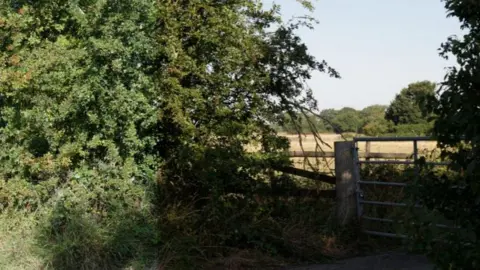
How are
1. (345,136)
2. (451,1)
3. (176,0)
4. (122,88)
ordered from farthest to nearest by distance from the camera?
(345,136) < (176,0) < (122,88) < (451,1)

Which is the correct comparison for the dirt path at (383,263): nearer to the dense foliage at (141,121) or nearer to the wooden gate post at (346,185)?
the dense foliage at (141,121)

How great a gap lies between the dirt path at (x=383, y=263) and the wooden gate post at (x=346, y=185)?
106cm

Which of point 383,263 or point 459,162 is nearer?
point 459,162

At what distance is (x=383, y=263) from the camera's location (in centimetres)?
822

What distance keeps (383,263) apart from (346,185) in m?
1.68

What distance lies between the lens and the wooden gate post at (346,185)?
9.57 meters

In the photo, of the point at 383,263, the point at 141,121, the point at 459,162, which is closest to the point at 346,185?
the point at 383,263

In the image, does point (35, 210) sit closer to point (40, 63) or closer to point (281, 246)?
point (40, 63)

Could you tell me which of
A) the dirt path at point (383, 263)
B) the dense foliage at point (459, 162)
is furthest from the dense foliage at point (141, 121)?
the dense foliage at point (459, 162)

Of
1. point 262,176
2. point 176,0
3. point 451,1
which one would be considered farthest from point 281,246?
point 451,1

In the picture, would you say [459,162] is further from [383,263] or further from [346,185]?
[346,185]

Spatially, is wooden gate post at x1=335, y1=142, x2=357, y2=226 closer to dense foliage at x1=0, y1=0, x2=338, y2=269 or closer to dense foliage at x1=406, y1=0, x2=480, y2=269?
dense foliage at x1=0, y1=0, x2=338, y2=269

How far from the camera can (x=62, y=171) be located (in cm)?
893

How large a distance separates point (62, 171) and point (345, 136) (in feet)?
15.5
